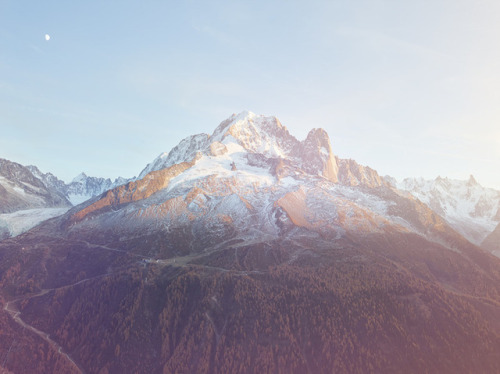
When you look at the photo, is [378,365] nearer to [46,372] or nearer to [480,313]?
[480,313]

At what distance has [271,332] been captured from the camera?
17450cm

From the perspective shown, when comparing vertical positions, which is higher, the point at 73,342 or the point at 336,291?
the point at 336,291

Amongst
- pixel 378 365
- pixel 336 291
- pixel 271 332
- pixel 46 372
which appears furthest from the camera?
pixel 336 291

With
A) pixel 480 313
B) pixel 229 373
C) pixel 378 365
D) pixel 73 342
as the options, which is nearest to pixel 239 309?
pixel 229 373

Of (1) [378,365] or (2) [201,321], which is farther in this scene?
(2) [201,321]

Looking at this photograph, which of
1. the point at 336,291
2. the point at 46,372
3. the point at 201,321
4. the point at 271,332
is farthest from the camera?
the point at 336,291

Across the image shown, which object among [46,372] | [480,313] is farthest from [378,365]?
[46,372]

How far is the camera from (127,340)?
181m

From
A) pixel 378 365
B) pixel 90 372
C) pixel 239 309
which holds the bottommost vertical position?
pixel 90 372

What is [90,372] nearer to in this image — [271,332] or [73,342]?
[73,342]

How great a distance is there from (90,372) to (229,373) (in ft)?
254

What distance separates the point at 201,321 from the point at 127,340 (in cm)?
4491

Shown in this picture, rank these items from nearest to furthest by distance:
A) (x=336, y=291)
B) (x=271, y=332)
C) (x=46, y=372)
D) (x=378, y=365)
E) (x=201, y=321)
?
(x=378, y=365) < (x=46, y=372) < (x=271, y=332) < (x=201, y=321) < (x=336, y=291)

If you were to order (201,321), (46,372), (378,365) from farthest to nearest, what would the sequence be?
(201,321) < (46,372) < (378,365)
